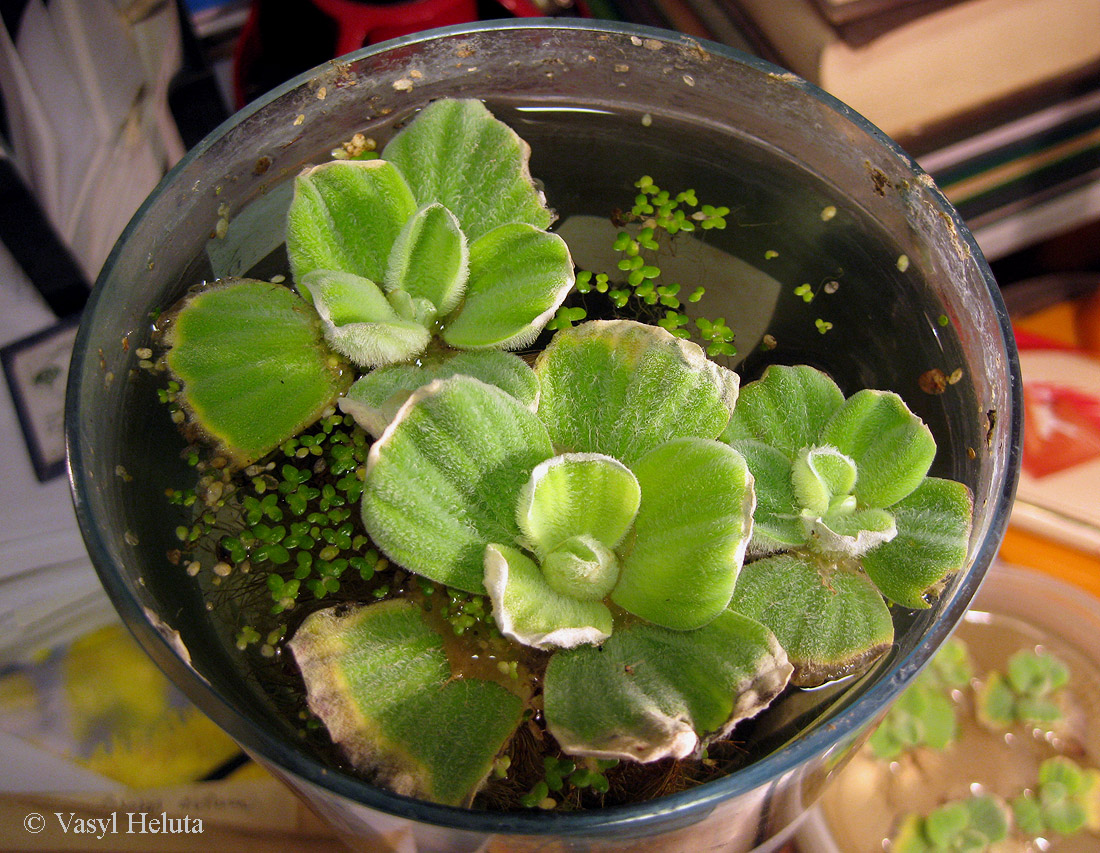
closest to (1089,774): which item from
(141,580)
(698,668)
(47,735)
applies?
(698,668)

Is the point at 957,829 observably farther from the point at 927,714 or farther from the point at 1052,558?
the point at 1052,558

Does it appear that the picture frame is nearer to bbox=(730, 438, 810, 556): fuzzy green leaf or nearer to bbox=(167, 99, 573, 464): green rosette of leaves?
bbox=(167, 99, 573, 464): green rosette of leaves

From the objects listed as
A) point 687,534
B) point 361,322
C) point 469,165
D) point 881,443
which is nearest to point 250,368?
point 361,322

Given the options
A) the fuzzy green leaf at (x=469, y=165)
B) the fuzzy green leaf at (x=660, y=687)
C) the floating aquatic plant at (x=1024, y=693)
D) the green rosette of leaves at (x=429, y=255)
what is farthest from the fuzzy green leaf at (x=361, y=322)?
the floating aquatic plant at (x=1024, y=693)

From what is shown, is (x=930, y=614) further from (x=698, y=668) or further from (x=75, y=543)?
(x=75, y=543)

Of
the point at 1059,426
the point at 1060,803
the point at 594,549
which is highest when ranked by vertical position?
the point at 594,549

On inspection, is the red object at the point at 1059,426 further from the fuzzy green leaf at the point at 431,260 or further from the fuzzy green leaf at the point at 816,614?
Result: the fuzzy green leaf at the point at 431,260

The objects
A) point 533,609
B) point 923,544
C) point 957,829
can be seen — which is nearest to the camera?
point 533,609
